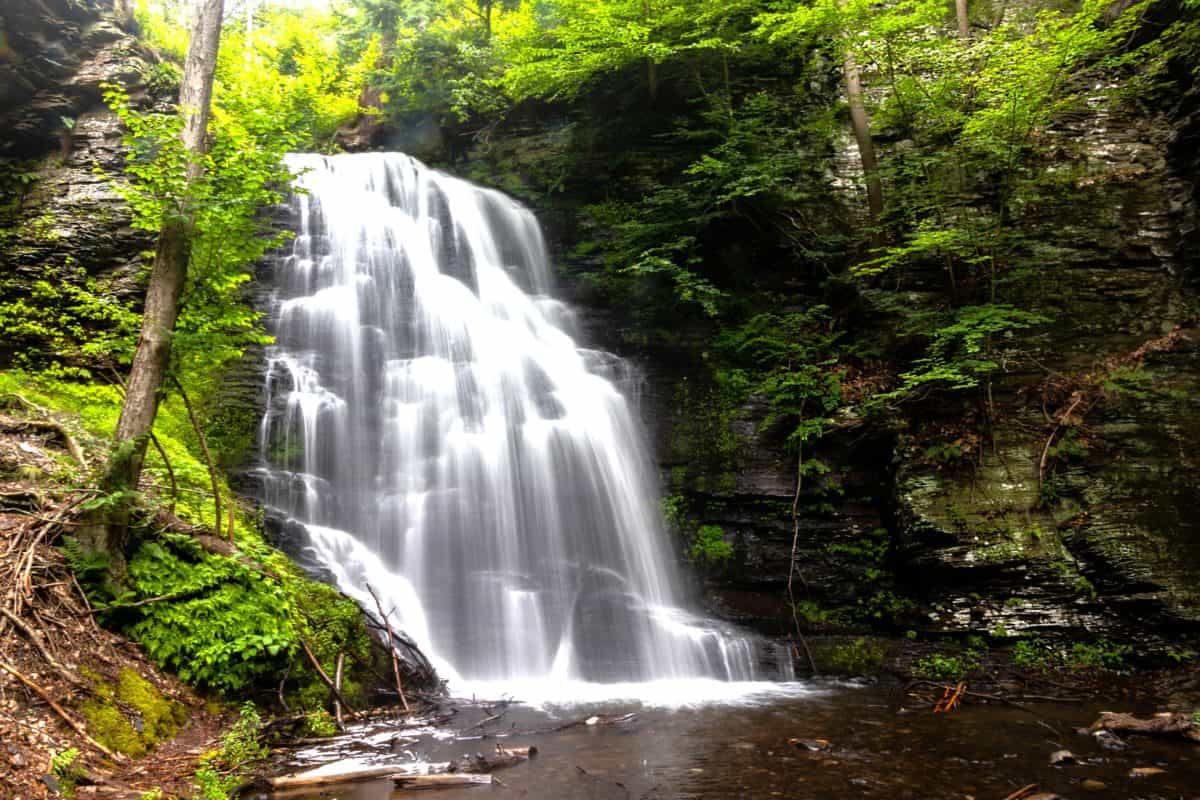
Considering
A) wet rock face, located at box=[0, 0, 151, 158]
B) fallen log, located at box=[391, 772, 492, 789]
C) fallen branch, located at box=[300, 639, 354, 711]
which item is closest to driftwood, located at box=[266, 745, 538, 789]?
fallen log, located at box=[391, 772, 492, 789]

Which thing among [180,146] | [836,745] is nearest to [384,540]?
[180,146]

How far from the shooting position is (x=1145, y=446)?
362 inches

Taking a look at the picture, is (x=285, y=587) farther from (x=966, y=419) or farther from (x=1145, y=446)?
(x=1145, y=446)

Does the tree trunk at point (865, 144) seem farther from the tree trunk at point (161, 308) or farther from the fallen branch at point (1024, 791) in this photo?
the tree trunk at point (161, 308)

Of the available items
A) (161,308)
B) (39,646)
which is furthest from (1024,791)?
(161,308)

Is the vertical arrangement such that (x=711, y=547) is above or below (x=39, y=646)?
below

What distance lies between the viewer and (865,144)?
38.7ft

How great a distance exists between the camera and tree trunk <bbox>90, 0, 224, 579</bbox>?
17.1ft

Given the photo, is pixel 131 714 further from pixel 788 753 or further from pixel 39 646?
pixel 788 753

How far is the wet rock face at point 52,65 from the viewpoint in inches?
420

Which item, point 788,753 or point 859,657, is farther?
point 859,657

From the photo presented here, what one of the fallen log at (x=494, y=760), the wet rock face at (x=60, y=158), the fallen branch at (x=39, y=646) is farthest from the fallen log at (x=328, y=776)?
the wet rock face at (x=60, y=158)

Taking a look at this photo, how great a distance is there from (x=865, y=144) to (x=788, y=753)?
10207 millimetres

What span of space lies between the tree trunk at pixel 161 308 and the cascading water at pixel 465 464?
277 cm
